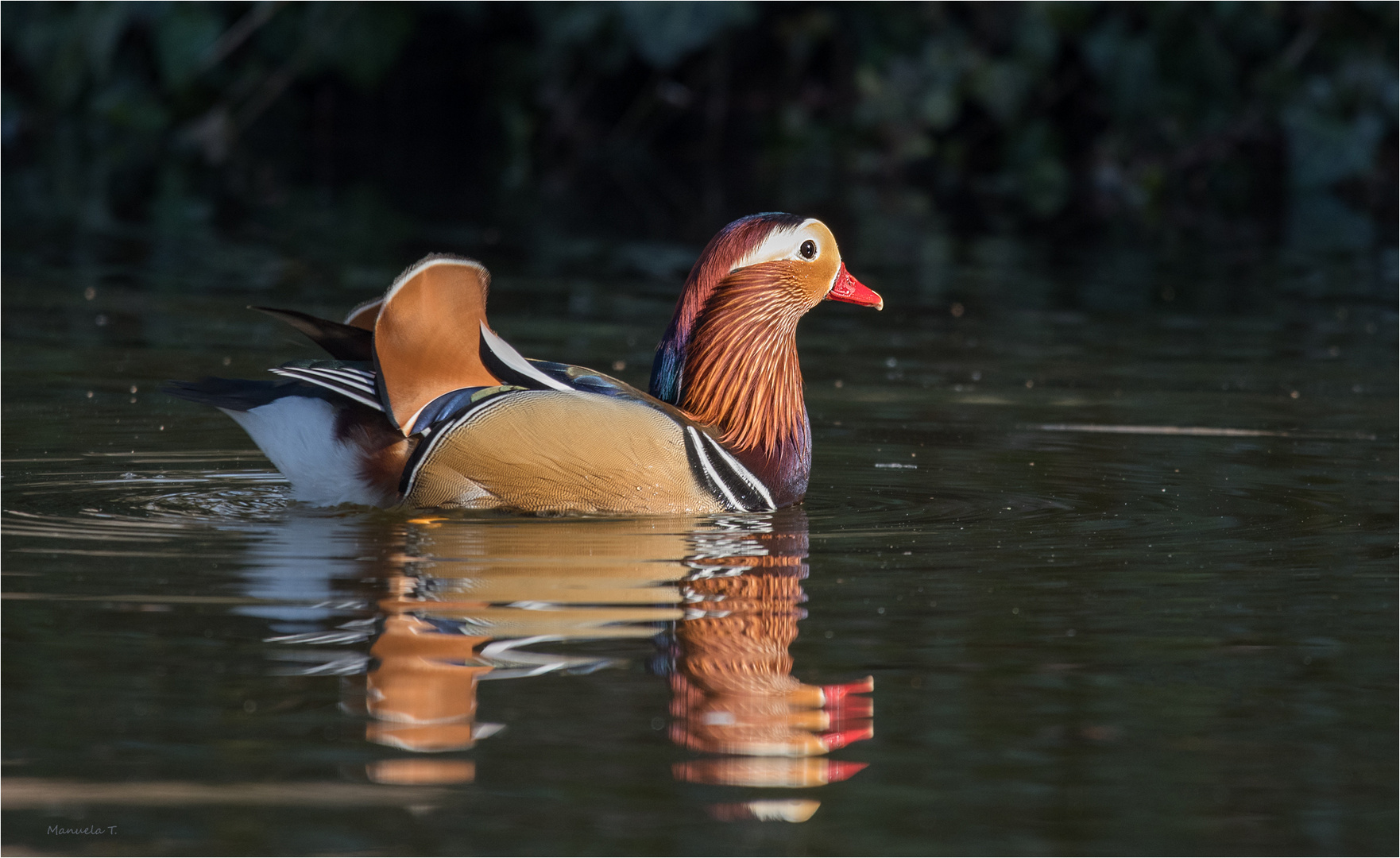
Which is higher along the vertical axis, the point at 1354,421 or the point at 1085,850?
the point at 1354,421

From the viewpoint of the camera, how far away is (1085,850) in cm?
366

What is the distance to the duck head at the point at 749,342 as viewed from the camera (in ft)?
22.4

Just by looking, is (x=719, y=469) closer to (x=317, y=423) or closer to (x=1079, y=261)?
(x=317, y=423)

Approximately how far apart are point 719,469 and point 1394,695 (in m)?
2.42

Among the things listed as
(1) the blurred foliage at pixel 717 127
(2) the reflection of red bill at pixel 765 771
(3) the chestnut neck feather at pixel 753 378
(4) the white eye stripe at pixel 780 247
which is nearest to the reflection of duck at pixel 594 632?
(2) the reflection of red bill at pixel 765 771

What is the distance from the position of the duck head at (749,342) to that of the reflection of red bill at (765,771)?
271cm

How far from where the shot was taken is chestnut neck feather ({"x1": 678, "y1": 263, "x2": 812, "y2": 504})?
6.80 meters

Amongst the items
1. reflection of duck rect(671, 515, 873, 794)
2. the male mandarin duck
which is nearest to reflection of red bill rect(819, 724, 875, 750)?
reflection of duck rect(671, 515, 873, 794)

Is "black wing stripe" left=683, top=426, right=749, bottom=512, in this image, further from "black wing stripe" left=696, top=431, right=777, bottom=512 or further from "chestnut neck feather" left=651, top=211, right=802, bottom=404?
"chestnut neck feather" left=651, top=211, right=802, bottom=404

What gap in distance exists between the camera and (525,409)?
243 inches

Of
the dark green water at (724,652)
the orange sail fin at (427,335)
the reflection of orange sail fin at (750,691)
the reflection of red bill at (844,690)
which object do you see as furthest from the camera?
the orange sail fin at (427,335)

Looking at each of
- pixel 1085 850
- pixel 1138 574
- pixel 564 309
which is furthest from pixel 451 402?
pixel 564 309

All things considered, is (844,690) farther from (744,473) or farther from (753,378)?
(753,378)

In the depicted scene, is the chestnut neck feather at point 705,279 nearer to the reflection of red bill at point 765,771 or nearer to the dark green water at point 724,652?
the dark green water at point 724,652
